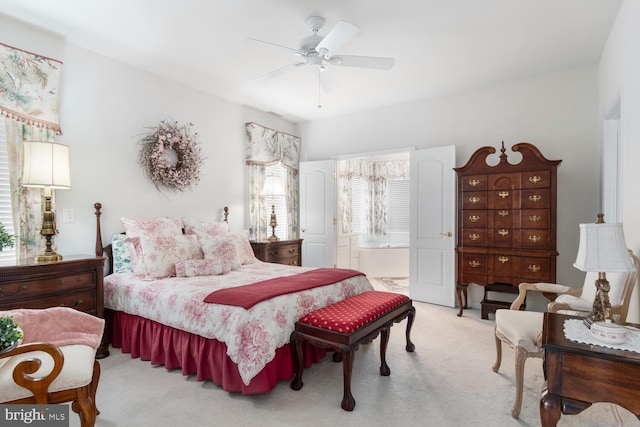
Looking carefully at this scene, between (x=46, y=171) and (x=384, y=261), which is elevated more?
(x=46, y=171)

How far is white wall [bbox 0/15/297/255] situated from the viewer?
10.0 ft

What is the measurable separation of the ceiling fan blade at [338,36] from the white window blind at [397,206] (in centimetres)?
477

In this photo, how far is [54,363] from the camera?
144cm

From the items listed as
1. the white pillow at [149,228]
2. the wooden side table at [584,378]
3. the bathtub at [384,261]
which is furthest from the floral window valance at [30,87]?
the bathtub at [384,261]

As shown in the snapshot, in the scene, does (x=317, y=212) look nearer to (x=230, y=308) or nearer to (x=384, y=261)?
(x=384, y=261)

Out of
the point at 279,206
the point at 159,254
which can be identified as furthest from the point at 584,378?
the point at 279,206

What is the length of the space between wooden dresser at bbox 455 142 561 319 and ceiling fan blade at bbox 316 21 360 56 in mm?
2215

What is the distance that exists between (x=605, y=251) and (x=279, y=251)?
143 inches

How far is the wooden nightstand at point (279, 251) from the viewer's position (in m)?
4.37

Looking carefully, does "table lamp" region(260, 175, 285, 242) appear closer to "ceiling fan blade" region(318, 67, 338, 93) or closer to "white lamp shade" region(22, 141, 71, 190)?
"ceiling fan blade" region(318, 67, 338, 93)

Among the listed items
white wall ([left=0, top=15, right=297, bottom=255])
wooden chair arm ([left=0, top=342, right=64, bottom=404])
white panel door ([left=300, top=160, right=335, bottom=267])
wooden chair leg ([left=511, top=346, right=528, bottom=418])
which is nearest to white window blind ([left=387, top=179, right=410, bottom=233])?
white panel door ([left=300, top=160, right=335, bottom=267])

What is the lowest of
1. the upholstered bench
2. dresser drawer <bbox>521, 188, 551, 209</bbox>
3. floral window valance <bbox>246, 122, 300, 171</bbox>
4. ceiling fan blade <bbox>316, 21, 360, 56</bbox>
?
the upholstered bench

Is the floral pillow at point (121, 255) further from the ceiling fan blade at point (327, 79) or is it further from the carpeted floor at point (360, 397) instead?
the ceiling fan blade at point (327, 79)

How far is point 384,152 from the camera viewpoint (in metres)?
4.99
